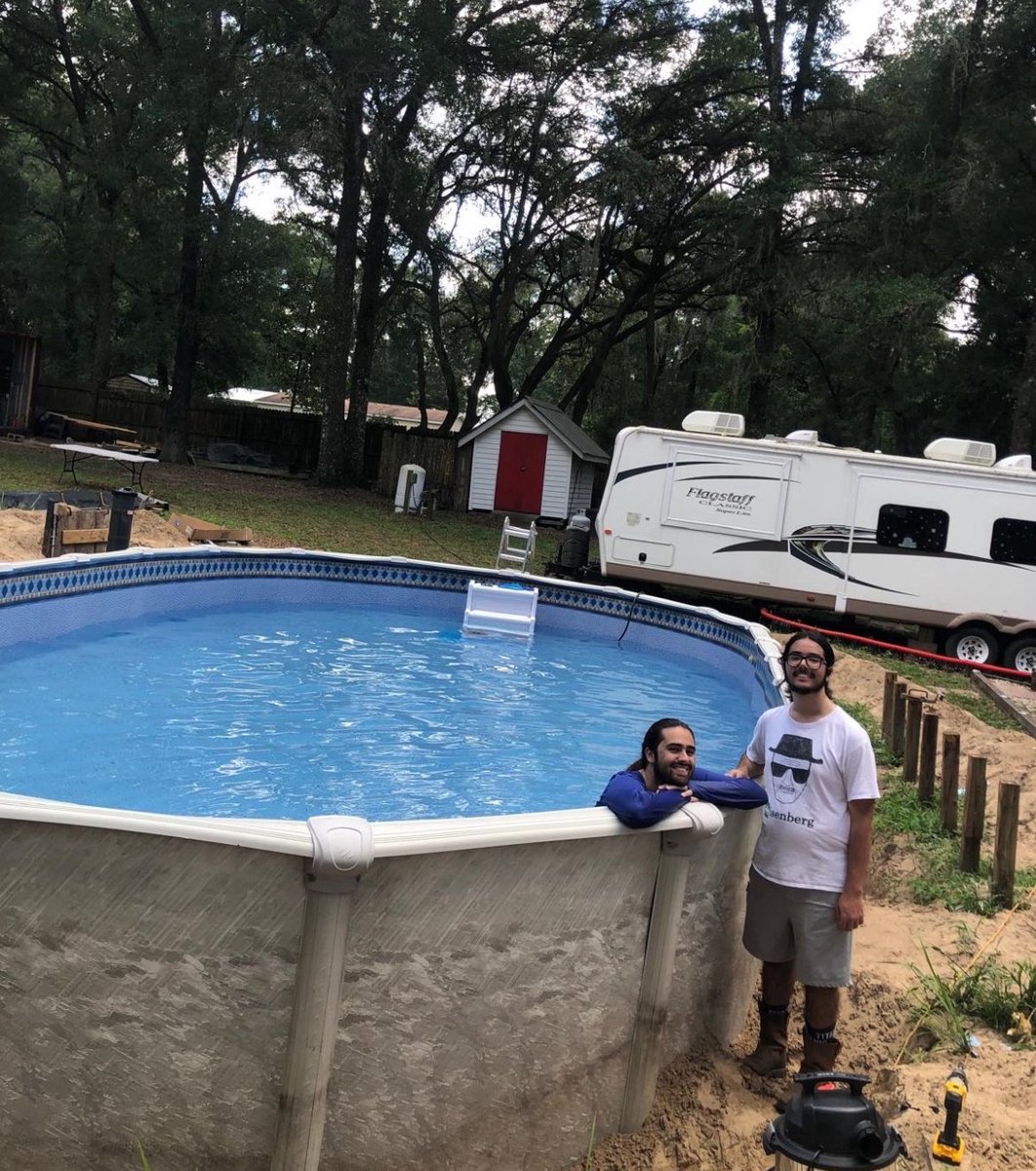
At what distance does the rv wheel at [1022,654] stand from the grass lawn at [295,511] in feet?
23.9

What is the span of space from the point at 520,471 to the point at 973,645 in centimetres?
1344

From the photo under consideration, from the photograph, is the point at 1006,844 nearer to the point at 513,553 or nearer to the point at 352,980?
the point at 352,980

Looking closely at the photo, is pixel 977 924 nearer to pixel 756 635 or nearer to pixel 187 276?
pixel 756 635

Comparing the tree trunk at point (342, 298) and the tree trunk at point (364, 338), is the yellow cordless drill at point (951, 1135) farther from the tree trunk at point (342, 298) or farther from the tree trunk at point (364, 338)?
the tree trunk at point (364, 338)

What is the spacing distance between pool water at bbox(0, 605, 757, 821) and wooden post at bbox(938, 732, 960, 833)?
2388mm

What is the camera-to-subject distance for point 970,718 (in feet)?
30.2

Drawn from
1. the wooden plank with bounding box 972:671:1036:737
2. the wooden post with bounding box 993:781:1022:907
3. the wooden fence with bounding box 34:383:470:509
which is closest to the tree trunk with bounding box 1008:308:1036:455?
the wooden plank with bounding box 972:671:1036:737

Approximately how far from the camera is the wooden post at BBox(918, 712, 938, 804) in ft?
22.3

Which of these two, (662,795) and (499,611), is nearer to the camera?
(662,795)

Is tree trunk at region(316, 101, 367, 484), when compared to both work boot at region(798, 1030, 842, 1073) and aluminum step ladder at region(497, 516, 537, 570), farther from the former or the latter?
work boot at region(798, 1030, 842, 1073)

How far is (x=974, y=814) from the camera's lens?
5398 millimetres

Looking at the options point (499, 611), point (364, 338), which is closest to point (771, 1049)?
point (499, 611)

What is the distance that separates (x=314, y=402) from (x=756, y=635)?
27.4 metres

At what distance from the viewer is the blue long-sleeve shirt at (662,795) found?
339cm
